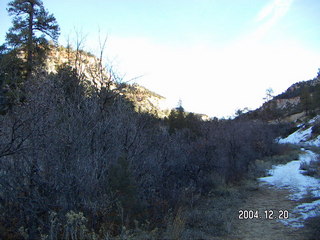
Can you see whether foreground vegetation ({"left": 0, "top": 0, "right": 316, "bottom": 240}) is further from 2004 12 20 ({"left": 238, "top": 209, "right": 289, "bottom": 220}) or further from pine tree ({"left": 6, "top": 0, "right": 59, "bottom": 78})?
pine tree ({"left": 6, "top": 0, "right": 59, "bottom": 78})

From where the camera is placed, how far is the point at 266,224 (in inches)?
218

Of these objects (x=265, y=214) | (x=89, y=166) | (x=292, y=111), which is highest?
(x=292, y=111)

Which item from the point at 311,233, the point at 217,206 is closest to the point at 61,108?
the point at 217,206

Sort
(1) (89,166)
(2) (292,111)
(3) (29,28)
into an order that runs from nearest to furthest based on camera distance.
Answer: (1) (89,166) → (3) (29,28) → (2) (292,111)

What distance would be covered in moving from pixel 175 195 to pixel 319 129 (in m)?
29.0

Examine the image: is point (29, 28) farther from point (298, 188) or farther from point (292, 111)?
point (292, 111)

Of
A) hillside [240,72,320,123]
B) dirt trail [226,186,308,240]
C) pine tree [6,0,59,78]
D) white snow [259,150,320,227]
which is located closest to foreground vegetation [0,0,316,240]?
dirt trail [226,186,308,240]

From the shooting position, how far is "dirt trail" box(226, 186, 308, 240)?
15.6 feet

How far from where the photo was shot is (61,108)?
17.3ft

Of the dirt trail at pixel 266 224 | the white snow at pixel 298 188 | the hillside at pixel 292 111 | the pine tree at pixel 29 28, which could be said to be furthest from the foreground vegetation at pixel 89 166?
the hillside at pixel 292 111

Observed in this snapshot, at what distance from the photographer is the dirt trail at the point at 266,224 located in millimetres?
4766

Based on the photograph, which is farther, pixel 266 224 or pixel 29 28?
pixel 29 28

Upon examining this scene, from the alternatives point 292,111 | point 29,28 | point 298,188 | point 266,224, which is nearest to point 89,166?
point 266,224

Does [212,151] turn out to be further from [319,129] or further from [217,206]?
[319,129]
